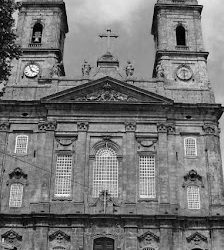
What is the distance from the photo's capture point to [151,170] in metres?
33.8

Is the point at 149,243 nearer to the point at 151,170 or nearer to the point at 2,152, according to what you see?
the point at 151,170

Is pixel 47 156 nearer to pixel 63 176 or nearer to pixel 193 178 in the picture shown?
pixel 63 176

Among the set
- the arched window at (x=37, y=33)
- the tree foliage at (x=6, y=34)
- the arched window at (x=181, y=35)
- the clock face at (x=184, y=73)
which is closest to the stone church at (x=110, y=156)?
the clock face at (x=184, y=73)

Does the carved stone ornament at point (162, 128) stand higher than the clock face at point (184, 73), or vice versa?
the clock face at point (184, 73)

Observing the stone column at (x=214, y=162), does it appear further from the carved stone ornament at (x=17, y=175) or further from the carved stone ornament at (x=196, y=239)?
the carved stone ornament at (x=17, y=175)

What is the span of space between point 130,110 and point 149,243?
29.5ft

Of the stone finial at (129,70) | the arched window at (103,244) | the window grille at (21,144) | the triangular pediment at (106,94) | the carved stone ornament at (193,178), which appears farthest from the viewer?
the stone finial at (129,70)

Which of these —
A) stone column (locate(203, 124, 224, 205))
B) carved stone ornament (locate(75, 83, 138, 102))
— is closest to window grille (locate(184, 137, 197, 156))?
stone column (locate(203, 124, 224, 205))

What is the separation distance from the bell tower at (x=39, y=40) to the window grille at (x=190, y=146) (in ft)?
34.5

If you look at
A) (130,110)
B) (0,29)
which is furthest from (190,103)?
(0,29)

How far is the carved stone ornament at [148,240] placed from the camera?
103 feet

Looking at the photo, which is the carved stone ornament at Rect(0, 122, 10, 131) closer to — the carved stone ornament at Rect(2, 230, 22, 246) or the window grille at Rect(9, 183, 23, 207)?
the window grille at Rect(9, 183, 23, 207)

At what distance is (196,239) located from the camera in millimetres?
31750

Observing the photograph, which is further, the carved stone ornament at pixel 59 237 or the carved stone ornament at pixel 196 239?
the carved stone ornament at pixel 196 239
